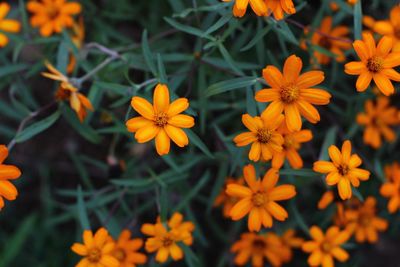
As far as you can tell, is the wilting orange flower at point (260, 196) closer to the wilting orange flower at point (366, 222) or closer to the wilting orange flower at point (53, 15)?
the wilting orange flower at point (366, 222)

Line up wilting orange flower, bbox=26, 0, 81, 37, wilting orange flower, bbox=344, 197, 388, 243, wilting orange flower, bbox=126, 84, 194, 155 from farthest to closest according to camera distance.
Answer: wilting orange flower, bbox=26, 0, 81, 37, wilting orange flower, bbox=344, 197, 388, 243, wilting orange flower, bbox=126, 84, 194, 155

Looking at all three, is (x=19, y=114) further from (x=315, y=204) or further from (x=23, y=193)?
(x=315, y=204)

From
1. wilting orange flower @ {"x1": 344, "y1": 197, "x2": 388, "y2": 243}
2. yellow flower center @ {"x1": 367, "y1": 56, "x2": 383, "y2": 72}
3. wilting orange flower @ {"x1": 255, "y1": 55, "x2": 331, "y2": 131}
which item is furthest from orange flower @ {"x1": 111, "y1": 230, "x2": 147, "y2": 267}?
yellow flower center @ {"x1": 367, "y1": 56, "x2": 383, "y2": 72}

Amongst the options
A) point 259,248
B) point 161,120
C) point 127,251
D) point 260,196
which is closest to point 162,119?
point 161,120

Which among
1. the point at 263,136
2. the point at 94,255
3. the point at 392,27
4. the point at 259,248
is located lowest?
the point at 94,255

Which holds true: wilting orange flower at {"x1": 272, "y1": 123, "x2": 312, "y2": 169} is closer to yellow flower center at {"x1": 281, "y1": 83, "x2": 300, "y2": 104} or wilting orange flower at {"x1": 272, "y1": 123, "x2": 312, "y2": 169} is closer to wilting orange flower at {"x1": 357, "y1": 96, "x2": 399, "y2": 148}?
yellow flower center at {"x1": 281, "y1": 83, "x2": 300, "y2": 104}

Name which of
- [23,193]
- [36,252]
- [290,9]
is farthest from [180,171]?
[23,193]

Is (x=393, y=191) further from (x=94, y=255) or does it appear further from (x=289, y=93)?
(x=94, y=255)
